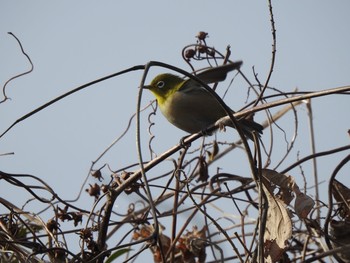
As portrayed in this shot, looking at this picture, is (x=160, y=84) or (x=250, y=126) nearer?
(x=250, y=126)

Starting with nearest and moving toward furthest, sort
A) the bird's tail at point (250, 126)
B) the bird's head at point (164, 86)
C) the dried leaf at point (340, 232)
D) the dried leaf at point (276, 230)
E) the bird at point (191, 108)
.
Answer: the dried leaf at point (276, 230)
the dried leaf at point (340, 232)
the bird's tail at point (250, 126)
the bird at point (191, 108)
the bird's head at point (164, 86)

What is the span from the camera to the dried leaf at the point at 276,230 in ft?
7.63

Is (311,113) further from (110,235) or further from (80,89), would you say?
(80,89)

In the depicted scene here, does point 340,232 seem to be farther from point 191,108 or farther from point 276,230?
point 191,108

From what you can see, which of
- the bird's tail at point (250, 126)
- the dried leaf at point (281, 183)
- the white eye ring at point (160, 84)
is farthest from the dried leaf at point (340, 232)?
the white eye ring at point (160, 84)

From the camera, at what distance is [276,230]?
2.41 metres

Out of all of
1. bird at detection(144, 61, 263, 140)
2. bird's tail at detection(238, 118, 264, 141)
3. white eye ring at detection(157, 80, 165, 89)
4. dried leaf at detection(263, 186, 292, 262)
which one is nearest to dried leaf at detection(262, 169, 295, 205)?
dried leaf at detection(263, 186, 292, 262)

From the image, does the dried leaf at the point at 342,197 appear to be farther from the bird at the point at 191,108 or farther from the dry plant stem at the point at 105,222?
the bird at the point at 191,108

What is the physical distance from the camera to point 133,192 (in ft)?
9.66

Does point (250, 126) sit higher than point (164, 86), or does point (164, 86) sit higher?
point (164, 86)

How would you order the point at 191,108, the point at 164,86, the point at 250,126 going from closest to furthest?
1. the point at 250,126
2. the point at 191,108
3. the point at 164,86

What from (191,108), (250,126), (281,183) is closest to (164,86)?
(191,108)

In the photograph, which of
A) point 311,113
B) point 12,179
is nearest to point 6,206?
point 12,179

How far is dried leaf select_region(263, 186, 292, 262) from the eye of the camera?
233 cm
